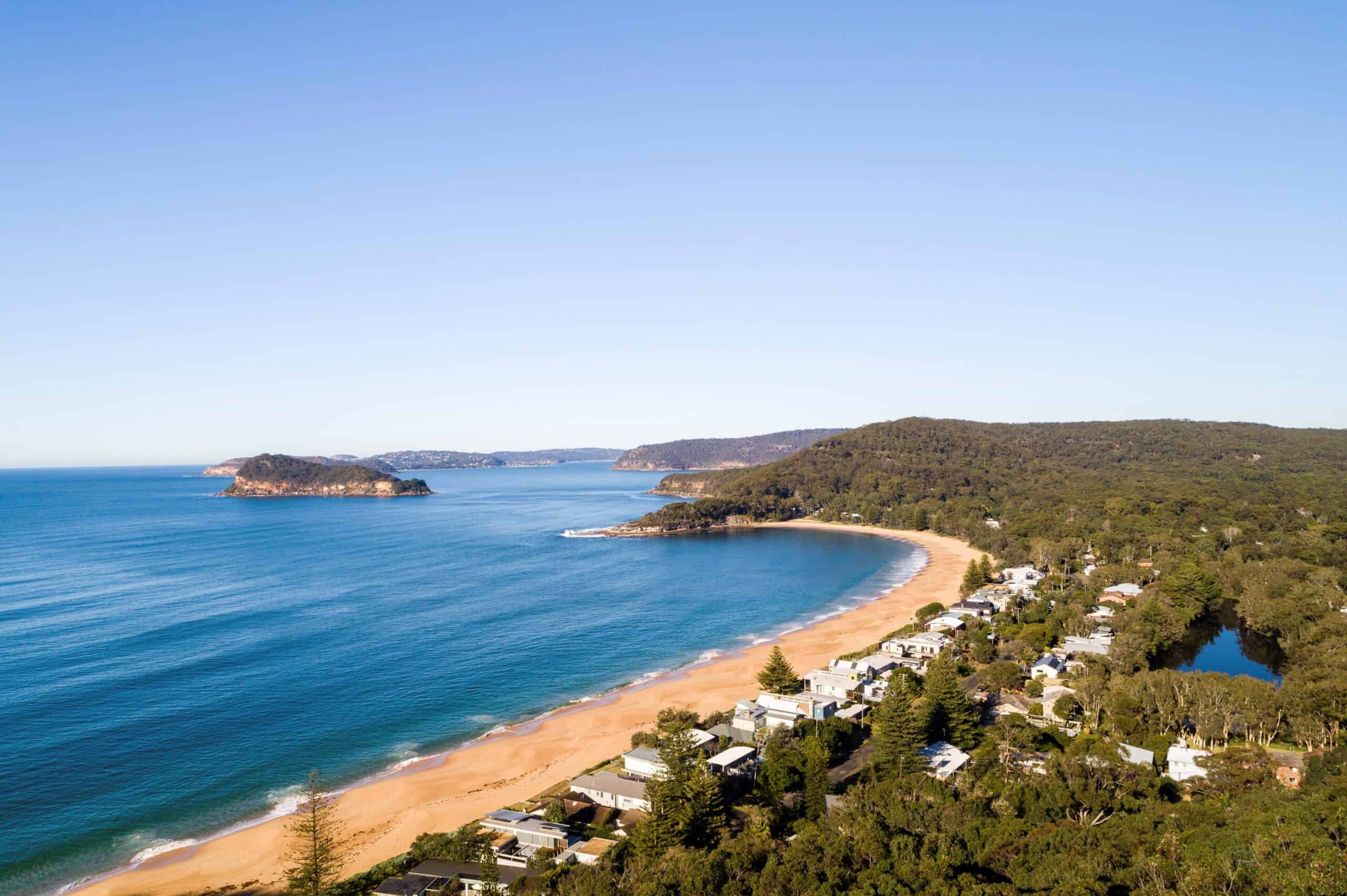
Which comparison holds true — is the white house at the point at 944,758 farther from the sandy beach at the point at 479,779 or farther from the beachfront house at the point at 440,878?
the beachfront house at the point at 440,878

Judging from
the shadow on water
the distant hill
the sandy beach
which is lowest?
the shadow on water

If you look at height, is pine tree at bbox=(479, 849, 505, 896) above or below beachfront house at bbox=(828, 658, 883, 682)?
above

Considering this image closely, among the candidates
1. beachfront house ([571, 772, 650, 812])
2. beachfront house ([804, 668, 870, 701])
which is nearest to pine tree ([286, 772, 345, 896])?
beachfront house ([571, 772, 650, 812])

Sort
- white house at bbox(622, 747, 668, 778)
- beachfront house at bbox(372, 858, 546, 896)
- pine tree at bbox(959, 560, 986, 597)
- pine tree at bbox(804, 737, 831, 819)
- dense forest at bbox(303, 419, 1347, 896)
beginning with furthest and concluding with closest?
pine tree at bbox(959, 560, 986, 597) < white house at bbox(622, 747, 668, 778) < pine tree at bbox(804, 737, 831, 819) < beachfront house at bbox(372, 858, 546, 896) < dense forest at bbox(303, 419, 1347, 896)

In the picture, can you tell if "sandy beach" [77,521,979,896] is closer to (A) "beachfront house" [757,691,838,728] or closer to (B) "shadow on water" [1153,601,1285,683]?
(A) "beachfront house" [757,691,838,728]

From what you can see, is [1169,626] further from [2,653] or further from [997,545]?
[2,653]

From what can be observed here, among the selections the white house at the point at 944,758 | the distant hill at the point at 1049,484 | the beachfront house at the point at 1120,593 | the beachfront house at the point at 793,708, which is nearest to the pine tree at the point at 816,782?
the white house at the point at 944,758
